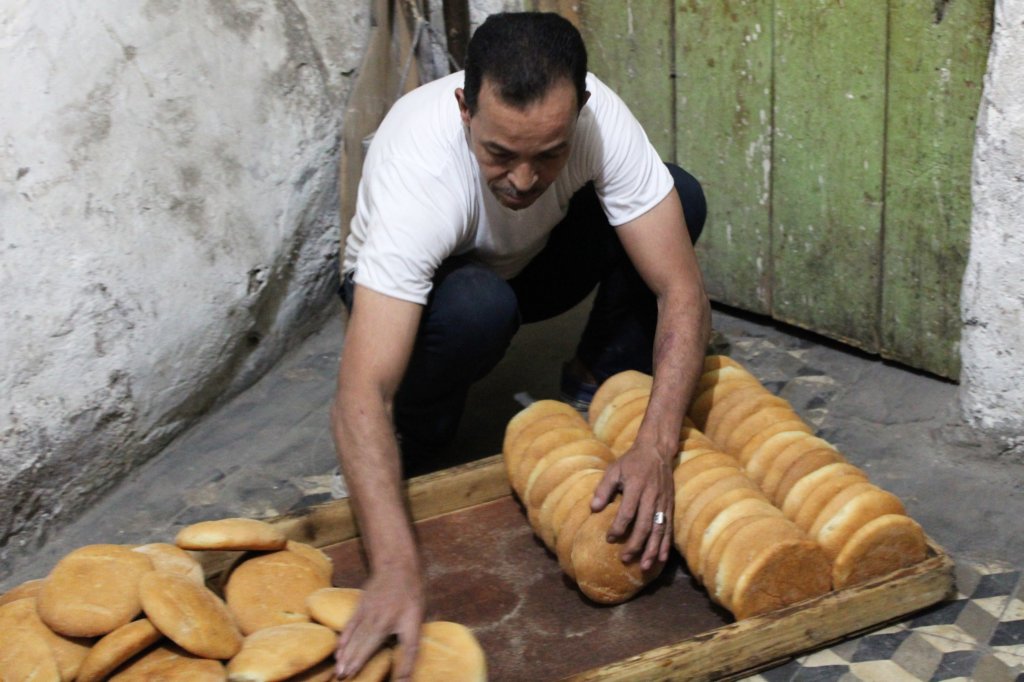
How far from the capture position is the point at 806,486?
2.50 meters

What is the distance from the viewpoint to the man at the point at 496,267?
93.3 inches

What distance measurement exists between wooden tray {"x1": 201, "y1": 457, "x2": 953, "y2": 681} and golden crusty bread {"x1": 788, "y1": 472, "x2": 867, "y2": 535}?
170 mm

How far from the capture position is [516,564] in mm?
A: 2723

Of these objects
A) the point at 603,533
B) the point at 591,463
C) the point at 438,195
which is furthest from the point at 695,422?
the point at 438,195

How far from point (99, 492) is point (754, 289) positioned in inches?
80.1

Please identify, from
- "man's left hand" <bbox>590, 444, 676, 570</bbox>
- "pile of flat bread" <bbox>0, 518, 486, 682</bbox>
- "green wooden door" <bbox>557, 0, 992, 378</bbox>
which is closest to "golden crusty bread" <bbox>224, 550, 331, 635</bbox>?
"pile of flat bread" <bbox>0, 518, 486, 682</bbox>

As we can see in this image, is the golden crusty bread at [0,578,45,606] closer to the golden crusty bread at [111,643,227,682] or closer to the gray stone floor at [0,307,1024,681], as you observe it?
the golden crusty bread at [111,643,227,682]

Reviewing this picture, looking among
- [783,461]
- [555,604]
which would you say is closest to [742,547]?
[783,461]

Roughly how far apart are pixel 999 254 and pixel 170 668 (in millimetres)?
2071

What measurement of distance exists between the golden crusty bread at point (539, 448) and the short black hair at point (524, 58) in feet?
2.48

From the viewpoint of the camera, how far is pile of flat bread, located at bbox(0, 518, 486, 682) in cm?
208

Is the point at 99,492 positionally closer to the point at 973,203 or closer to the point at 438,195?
the point at 438,195

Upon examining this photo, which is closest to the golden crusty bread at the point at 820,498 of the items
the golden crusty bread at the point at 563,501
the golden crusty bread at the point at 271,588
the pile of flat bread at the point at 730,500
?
the pile of flat bread at the point at 730,500

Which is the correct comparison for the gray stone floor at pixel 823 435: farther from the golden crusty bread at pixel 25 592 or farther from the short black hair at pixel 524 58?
the short black hair at pixel 524 58
